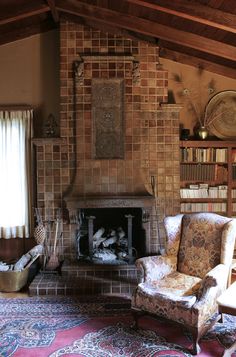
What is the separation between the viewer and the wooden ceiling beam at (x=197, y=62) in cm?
491

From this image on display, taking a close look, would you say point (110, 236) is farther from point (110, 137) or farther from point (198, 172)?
point (198, 172)

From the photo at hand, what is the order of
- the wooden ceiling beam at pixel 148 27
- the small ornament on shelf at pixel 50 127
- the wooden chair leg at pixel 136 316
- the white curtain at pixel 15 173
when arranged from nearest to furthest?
the wooden chair leg at pixel 136 316 → the wooden ceiling beam at pixel 148 27 → the small ornament on shelf at pixel 50 127 → the white curtain at pixel 15 173

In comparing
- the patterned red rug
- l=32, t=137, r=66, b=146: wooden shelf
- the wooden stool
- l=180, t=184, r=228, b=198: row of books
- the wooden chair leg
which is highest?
l=32, t=137, r=66, b=146: wooden shelf

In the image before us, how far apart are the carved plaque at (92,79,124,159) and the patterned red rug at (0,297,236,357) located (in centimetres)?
193

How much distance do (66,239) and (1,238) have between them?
1.00 meters

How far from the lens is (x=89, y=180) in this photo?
4.74m

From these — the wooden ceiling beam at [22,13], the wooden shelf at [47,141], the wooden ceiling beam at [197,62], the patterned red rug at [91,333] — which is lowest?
the patterned red rug at [91,333]

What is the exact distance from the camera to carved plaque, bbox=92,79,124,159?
4723 millimetres

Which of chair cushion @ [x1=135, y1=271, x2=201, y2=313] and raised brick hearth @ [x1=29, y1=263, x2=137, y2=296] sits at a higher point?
chair cushion @ [x1=135, y1=271, x2=201, y2=313]

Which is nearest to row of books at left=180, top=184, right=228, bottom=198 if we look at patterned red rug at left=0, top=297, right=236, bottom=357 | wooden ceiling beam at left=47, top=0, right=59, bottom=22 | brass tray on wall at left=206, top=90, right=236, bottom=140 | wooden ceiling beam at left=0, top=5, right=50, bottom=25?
brass tray on wall at left=206, top=90, right=236, bottom=140

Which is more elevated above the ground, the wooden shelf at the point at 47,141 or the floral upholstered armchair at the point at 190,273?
the wooden shelf at the point at 47,141

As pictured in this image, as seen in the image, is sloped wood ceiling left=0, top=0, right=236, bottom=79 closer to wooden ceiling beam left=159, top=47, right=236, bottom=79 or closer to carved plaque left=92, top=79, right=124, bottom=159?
wooden ceiling beam left=159, top=47, right=236, bottom=79

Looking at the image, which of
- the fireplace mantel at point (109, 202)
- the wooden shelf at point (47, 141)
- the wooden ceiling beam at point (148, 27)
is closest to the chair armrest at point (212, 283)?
the fireplace mantel at point (109, 202)

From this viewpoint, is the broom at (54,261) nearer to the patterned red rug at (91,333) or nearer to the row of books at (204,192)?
the patterned red rug at (91,333)
